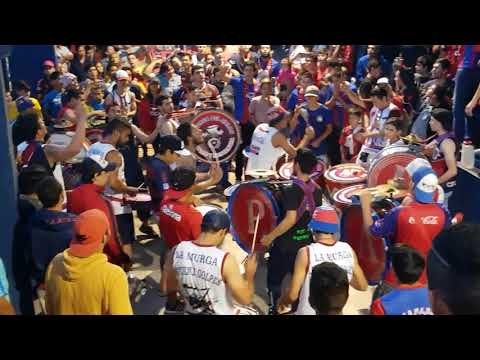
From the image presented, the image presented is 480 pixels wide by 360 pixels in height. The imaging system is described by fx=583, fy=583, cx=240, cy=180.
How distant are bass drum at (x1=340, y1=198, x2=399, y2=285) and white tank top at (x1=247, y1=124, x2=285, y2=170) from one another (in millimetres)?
2100

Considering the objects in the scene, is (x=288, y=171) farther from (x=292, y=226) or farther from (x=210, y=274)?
(x=210, y=274)

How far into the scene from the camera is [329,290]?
11.6ft

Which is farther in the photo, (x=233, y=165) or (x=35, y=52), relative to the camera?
(x=35, y=52)

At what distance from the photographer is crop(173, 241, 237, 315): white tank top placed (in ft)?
13.5

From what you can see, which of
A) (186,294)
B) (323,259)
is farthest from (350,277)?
(186,294)

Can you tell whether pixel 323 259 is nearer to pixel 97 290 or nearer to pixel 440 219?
pixel 440 219

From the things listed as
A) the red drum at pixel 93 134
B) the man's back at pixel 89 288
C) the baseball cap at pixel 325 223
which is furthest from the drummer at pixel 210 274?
the red drum at pixel 93 134

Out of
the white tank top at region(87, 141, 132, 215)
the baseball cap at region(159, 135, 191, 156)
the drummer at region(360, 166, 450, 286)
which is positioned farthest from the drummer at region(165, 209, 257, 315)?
the baseball cap at region(159, 135, 191, 156)

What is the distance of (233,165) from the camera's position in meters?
11.3

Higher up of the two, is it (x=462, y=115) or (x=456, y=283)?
(x=462, y=115)

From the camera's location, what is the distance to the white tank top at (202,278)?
4105mm

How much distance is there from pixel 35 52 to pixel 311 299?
1289cm

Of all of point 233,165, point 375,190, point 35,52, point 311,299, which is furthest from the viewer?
point 35,52

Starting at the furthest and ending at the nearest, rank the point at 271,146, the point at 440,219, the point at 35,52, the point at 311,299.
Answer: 1. the point at 35,52
2. the point at 271,146
3. the point at 440,219
4. the point at 311,299
